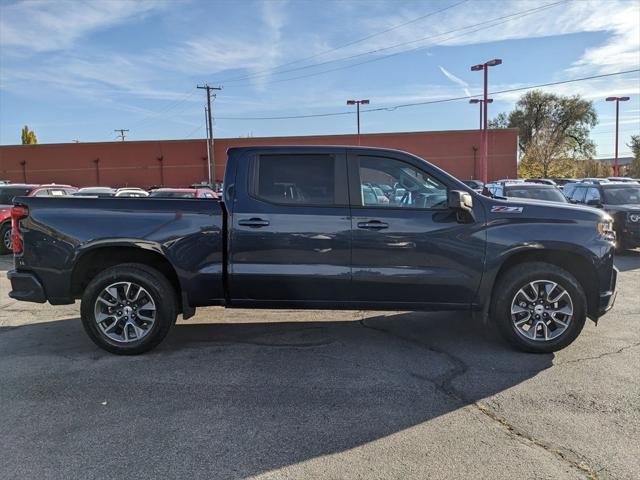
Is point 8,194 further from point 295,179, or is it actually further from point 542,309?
point 542,309

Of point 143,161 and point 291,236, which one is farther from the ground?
point 143,161

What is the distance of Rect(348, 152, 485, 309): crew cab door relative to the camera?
15.9 feet

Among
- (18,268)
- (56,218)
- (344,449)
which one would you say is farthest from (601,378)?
(18,268)

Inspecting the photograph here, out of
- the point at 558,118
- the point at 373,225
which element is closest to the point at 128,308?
the point at 373,225

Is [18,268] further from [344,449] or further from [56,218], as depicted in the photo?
[344,449]

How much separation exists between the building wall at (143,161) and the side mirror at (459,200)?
42.3 metres

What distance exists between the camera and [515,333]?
4.96 m

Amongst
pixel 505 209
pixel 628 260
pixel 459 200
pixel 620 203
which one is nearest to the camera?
pixel 459 200

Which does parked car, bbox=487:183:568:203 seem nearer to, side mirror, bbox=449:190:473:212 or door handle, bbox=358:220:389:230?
side mirror, bbox=449:190:473:212

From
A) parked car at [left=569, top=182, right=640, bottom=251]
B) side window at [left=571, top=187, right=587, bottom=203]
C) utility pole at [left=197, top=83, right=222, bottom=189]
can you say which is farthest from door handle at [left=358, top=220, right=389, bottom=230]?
utility pole at [left=197, top=83, right=222, bottom=189]

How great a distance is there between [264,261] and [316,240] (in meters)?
0.55

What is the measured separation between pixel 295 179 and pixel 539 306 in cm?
273

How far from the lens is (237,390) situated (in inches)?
165

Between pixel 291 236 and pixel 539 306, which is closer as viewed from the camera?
pixel 291 236
